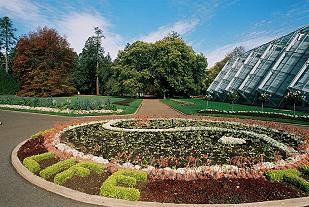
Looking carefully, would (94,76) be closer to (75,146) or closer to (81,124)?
(81,124)

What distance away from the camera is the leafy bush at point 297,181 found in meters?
7.49

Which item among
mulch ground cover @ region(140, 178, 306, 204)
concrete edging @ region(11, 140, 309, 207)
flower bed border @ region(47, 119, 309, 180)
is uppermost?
flower bed border @ region(47, 119, 309, 180)

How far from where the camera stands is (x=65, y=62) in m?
67.4

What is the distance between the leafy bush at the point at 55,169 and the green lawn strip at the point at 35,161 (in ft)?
1.88

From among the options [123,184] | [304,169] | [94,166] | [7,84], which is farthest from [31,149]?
[7,84]

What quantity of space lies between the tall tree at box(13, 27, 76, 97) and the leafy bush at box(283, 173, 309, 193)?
187ft

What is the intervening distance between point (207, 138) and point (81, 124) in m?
8.31

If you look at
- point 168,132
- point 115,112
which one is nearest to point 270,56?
point 115,112

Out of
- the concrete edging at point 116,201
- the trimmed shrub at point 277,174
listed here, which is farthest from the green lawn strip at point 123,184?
the trimmed shrub at point 277,174

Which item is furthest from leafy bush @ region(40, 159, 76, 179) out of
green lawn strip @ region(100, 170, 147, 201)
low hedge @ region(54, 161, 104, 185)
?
green lawn strip @ region(100, 170, 147, 201)

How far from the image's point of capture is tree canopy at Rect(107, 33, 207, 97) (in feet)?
214

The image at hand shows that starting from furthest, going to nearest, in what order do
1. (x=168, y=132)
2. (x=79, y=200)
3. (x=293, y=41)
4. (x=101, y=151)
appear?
(x=293, y=41) < (x=168, y=132) < (x=101, y=151) < (x=79, y=200)

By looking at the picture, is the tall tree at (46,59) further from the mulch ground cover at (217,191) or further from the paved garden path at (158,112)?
the mulch ground cover at (217,191)

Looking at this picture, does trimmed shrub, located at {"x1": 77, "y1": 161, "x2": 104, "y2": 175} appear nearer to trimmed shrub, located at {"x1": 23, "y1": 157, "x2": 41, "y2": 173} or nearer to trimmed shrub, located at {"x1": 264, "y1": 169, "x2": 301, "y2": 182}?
trimmed shrub, located at {"x1": 23, "y1": 157, "x2": 41, "y2": 173}
